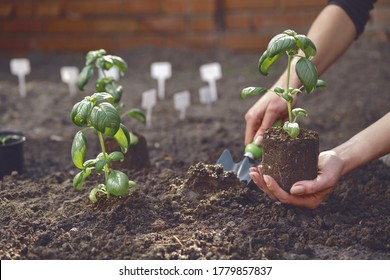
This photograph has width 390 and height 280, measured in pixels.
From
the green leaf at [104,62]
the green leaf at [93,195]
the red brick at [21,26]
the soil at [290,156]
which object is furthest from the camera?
the red brick at [21,26]

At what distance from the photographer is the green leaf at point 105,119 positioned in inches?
68.7

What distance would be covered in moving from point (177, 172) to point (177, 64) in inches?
86.4

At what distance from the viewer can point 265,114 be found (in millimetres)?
2111

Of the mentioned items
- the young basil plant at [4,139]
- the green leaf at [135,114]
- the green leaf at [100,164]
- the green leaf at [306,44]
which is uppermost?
the green leaf at [306,44]

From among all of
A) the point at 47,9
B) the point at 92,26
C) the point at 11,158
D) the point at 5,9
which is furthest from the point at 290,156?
the point at 5,9

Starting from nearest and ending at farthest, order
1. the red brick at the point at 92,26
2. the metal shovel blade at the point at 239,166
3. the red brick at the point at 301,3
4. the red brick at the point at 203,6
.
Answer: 1. the metal shovel blade at the point at 239,166
2. the red brick at the point at 301,3
3. the red brick at the point at 203,6
4. the red brick at the point at 92,26

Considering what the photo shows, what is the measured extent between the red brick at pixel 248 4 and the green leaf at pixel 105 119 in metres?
2.78

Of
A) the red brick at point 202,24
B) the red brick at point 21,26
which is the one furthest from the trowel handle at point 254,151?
the red brick at point 21,26

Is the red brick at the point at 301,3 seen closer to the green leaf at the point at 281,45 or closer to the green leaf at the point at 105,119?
the green leaf at the point at 281,45

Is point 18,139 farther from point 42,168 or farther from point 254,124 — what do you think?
point 254,124

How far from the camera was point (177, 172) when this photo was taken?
2.25m

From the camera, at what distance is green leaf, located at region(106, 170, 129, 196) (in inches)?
71.9

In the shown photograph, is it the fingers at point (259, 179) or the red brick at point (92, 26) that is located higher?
the red brick at point (92, 26)
